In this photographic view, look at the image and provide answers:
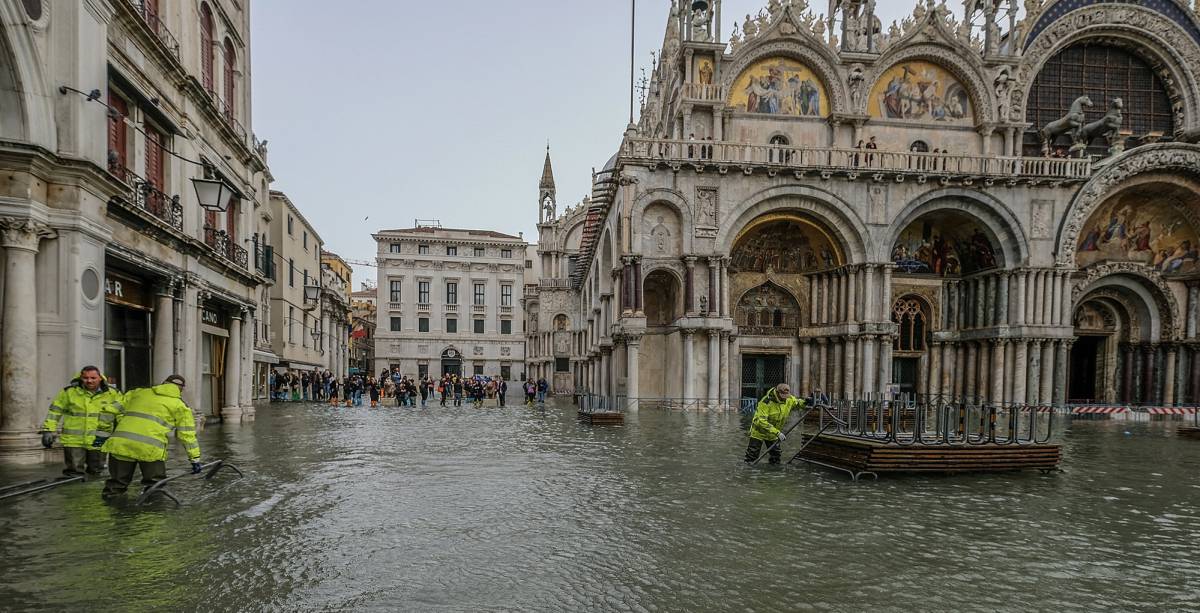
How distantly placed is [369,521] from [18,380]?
254 inches

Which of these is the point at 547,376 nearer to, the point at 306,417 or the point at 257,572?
the point at 306,417

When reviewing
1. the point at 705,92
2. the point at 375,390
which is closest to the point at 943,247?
the point at 705,92

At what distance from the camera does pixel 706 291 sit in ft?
85.9

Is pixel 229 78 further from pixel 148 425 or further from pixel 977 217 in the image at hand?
pixel 977 217

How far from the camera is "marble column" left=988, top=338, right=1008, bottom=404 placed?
A: 2753 cm

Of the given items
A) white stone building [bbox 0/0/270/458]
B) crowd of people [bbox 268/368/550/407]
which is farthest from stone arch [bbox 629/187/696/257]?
white stone building [bbox 0/0/270/458]

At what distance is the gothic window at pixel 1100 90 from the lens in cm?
3044

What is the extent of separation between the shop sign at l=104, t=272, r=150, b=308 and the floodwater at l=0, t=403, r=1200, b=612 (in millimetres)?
3959

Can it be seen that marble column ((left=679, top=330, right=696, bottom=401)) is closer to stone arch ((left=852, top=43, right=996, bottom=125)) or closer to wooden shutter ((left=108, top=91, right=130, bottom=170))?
stone arch ((left=852, top=43, right=996, bottom=125))

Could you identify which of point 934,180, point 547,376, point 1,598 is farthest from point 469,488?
point 547,376

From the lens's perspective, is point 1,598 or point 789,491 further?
point 789,491

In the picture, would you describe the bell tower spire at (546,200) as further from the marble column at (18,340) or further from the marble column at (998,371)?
the marble column at (18,340)

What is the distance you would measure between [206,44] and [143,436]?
14410 millimetres

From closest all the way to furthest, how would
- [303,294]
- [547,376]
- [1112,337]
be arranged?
1. [1112,337]
2. [303,294]
3. [547,376]
